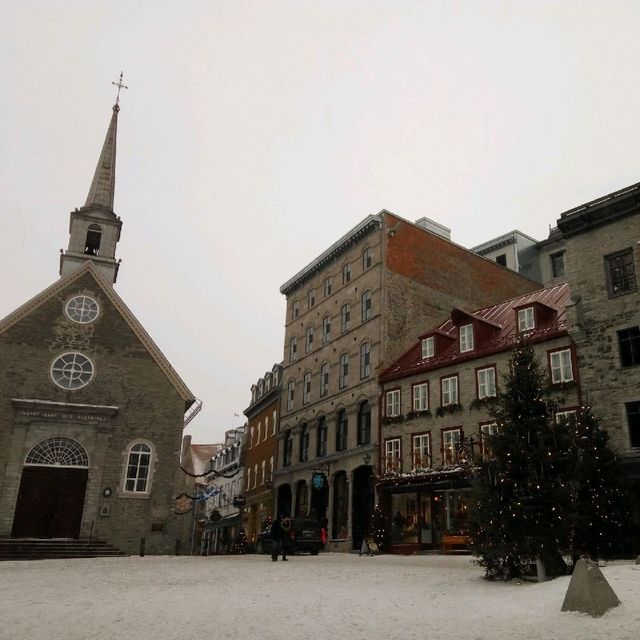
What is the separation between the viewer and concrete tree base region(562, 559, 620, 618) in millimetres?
8336

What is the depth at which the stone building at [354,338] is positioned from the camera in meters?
34.4

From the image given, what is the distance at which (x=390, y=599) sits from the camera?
1078cm

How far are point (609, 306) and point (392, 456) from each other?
13133mm

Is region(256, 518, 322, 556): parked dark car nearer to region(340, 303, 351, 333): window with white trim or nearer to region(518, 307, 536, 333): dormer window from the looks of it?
region(518, 307, 536, 333): dormer window

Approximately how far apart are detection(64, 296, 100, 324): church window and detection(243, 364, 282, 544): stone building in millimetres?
15743

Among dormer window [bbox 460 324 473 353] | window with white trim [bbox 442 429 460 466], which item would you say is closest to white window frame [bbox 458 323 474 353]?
dormer window [bbox 460 324 473 353]

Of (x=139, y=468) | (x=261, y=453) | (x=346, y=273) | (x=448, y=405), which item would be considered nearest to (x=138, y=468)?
(x=139, y=468)

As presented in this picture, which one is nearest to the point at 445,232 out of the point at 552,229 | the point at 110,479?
the point at 552,229

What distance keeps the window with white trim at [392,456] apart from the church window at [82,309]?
17.2 meters

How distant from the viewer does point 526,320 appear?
28500 millimetres

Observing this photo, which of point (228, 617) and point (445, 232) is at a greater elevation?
point (445, 232)

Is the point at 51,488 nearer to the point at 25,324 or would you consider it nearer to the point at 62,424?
the point at 62,424

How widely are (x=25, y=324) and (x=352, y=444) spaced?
1854 cm

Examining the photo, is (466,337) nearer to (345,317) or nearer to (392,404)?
(392,404)
